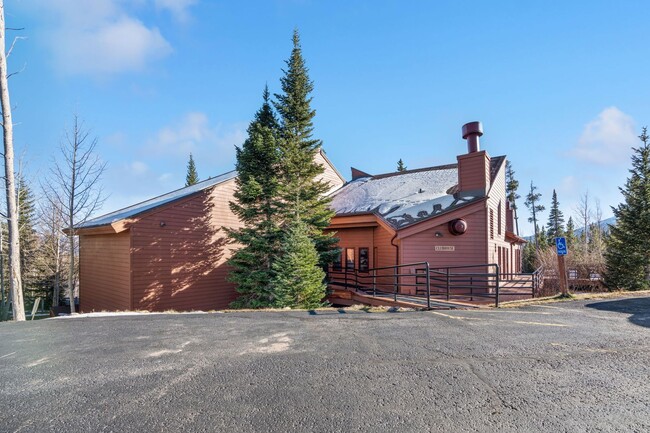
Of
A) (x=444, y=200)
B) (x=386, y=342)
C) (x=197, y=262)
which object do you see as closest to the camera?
(x=386, y=342)

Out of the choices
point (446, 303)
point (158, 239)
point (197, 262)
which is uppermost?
point (158, 239)

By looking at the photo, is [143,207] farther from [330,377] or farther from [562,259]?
[562,259]

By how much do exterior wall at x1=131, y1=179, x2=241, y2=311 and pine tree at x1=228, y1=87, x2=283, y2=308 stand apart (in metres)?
1.58

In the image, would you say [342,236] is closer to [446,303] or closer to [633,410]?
[446,303]

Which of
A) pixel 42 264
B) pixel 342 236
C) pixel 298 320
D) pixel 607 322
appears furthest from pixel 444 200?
pixel 42 264

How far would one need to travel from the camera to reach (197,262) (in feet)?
Answer: 41.1

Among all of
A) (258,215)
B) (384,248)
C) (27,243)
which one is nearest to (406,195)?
(384,248)

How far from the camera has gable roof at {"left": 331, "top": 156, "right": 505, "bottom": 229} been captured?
13250 millimetres

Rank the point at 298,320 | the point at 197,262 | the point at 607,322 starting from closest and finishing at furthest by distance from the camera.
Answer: the point at 607,322
the point at 298,320
the point at 197,262

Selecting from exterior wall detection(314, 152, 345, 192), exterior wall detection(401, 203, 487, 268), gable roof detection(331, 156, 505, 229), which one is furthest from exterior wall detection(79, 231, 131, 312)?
exterior wall detection(314, 152, 345, 192)

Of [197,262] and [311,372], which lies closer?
[311,372]

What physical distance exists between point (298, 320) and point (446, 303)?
4684 millimetres

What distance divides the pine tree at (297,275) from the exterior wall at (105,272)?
535 centimetres

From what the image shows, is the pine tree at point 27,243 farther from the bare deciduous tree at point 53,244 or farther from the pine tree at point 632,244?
the pine tree at point 632,244
